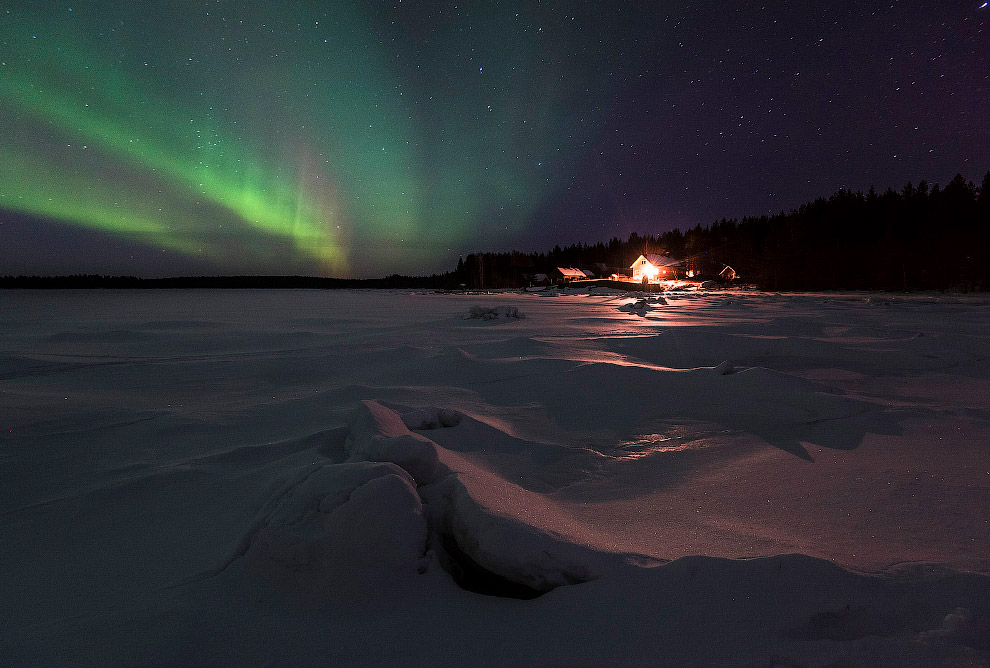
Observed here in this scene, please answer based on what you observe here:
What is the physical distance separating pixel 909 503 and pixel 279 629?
113 inches

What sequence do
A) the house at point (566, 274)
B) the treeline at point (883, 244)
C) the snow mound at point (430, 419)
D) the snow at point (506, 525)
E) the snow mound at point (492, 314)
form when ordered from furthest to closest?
the house at point (566, 274) → the treeline at point (883, 244) → the snow mound at point (492, 314) → the snow mound at point (430, 419) → the snow at point (506, 525)

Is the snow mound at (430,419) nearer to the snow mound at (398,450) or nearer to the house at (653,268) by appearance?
the snow mound at (398,450)

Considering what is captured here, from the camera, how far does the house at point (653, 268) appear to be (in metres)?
58.6

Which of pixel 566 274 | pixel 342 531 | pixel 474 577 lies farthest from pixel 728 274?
→ pixel 342 531

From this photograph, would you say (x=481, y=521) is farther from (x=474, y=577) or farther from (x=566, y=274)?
(x=566, y=274)

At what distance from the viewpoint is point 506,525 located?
163 cm

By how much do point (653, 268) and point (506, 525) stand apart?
6247 centimetres

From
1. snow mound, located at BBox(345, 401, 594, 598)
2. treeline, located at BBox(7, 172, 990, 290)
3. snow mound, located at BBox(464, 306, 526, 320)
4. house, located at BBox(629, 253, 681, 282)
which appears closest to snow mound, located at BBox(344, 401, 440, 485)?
snow mound, located at BBox(345, 401, 594, 598)

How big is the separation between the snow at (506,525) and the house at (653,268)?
2279 inches

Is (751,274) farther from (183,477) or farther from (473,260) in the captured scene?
(183,477)

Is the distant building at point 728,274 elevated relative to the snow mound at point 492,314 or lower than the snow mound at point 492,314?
elevated

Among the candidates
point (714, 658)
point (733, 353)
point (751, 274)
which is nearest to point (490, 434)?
point (714, 658)

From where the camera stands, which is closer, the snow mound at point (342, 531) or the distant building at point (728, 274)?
the snow mound at point (342, 531)

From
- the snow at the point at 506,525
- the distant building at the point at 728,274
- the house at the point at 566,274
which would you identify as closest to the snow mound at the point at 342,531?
the snow at the point at 506,525
